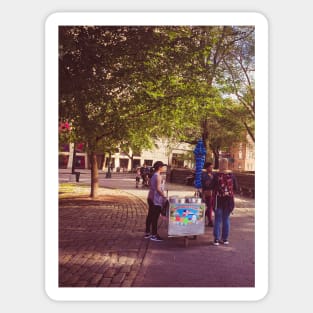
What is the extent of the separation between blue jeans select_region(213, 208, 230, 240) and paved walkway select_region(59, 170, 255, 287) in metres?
0.15

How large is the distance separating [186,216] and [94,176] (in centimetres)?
153

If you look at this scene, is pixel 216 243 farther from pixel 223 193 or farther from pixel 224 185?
pixel 224 185

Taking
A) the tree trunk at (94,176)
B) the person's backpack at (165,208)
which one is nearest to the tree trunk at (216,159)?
the person's backpack at (165,208)

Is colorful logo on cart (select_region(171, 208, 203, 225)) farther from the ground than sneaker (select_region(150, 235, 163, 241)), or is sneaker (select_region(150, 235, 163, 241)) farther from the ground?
colorful logo on cart (select_region(171, 208, 203, 225))

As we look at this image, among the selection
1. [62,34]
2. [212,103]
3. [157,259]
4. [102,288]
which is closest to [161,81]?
[212,103]

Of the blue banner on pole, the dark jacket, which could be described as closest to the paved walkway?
the dark jacket

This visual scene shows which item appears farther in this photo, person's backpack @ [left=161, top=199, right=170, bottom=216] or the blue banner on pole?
person's backpack @ [left=161, top=199, right=170, bottom=216]

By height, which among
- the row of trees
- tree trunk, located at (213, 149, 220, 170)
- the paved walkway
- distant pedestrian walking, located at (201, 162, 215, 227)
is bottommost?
the paved walkway

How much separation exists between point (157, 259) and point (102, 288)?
0.91 m

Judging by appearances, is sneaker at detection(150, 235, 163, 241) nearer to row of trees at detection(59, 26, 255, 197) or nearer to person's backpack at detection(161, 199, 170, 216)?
person's backpack at detection(161, 199, 170, 216)

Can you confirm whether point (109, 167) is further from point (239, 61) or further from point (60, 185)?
point (239, 61)

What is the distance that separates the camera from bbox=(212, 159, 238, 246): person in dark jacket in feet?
20.4

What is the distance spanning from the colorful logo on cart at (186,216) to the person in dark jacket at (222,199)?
27 centimetres

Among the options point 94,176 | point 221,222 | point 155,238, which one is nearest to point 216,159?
point 221,222
